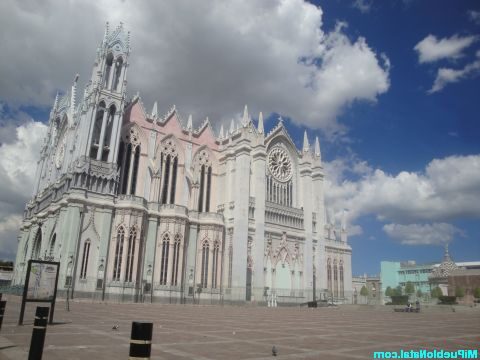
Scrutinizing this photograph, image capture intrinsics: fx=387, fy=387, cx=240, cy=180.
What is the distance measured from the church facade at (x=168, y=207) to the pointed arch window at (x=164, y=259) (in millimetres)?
118

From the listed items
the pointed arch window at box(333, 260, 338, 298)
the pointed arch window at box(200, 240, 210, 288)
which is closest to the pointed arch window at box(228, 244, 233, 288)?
the pointed arch window at box(200, 240, 210, 288)

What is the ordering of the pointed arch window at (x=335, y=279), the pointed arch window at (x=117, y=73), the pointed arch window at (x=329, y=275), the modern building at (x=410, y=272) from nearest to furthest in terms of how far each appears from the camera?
the pointed arch window at (x=117, y=73)
the pointed arch window at (x=329, y=275)
the pointed arch window at (x=335, y=279)
the modern building at (x=410, y=272)

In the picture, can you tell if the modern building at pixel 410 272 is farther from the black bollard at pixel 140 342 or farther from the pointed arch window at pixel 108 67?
the black bollard at pixel 140 342

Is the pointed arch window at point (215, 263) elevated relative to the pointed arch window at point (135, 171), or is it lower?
lower

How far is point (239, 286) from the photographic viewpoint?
4822 cm

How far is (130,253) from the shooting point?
139 ft

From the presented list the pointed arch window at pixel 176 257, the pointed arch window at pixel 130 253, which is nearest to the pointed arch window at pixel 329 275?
the pointed arch window at pixel 176 257

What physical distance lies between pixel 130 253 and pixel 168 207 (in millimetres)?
7392

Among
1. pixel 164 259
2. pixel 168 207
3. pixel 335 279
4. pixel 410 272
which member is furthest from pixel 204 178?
pixel 410 272

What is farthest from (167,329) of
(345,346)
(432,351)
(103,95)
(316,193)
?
Answer: (316,193)

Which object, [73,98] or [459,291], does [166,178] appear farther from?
[459,291]

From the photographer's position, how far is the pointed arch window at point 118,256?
135 ft

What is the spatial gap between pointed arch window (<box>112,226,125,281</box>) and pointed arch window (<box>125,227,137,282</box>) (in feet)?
2.61

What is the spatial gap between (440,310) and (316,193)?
24672 mm
